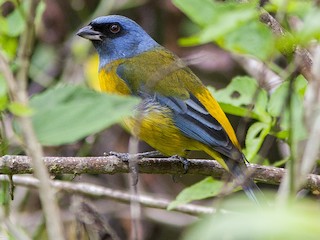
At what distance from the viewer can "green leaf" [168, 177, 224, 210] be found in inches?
136

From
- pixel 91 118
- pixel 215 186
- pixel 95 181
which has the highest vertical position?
pixel 91 118

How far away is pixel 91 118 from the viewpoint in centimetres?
147

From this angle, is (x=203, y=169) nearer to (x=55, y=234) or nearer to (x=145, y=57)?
(x=145, y=57)

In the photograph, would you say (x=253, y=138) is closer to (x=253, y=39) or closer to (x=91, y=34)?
(x=91, y=34)

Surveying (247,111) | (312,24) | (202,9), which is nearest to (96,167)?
(247,111)

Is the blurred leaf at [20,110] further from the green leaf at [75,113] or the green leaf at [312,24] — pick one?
the green leaf at [312,24]

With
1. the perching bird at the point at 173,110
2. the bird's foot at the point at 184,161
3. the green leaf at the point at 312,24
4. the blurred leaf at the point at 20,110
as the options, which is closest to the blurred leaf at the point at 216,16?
the green leaf at the point at 312,24

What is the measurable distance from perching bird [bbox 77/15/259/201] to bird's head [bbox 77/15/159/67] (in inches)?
5.9

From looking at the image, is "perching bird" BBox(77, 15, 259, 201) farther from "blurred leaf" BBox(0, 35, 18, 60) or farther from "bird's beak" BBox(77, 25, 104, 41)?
"blurred leaf" BBox(0, 35, 18, 60)

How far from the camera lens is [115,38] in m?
4.88

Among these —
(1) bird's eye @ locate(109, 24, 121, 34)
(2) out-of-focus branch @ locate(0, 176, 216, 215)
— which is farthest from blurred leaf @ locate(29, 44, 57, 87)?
(2) out-of-focus branch @ locate(0, 176, 216, 215)

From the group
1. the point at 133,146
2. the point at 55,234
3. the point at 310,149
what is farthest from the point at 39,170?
the point at 133,146

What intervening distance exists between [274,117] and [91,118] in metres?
2.20

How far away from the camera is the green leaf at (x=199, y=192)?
3.47m
